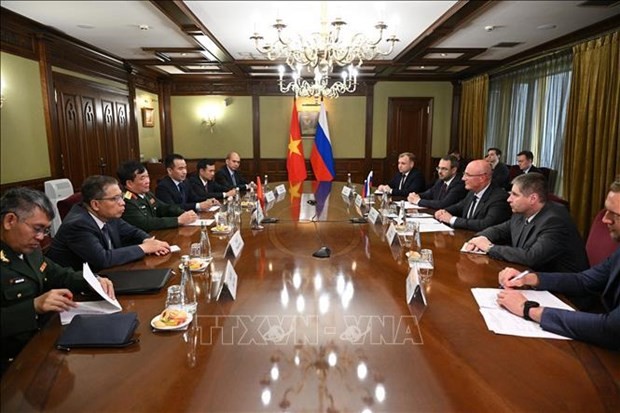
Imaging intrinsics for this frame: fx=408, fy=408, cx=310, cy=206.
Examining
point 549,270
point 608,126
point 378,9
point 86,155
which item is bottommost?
point 549,270

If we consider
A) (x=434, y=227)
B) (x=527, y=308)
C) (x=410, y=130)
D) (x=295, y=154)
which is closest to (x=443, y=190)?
(x=434, y=227)

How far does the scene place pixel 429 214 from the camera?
10.7ft

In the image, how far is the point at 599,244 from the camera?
2.02 metres

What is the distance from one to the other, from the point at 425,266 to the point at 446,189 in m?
2.07

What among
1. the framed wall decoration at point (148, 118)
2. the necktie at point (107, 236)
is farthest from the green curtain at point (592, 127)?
the framed wall decoration at point (148, 118)

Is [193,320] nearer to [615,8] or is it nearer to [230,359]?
[230,359]

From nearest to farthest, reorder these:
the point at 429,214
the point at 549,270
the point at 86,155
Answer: the point at 549,270 < the point at 429,214 < the point at 86,155

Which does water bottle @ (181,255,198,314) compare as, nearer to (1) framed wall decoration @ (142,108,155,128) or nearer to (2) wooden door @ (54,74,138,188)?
(2) wooden door @ (54,74,138,188)

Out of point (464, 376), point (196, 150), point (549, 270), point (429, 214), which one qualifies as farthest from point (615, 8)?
point (196, 150)

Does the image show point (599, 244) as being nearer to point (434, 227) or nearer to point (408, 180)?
point (434, 227)

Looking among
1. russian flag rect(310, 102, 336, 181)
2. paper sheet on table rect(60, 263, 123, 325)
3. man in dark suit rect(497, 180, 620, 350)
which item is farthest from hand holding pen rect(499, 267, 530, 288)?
russian flag rect(310, 102, 336, 181)

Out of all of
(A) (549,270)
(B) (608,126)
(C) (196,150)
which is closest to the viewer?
(A) (549,270)

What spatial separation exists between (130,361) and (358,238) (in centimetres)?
154

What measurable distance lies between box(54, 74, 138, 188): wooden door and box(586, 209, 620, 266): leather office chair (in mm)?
4833
